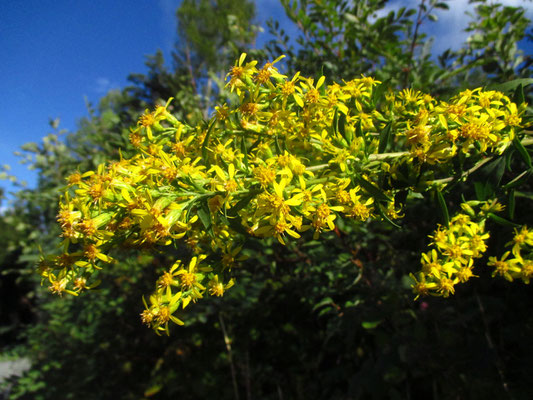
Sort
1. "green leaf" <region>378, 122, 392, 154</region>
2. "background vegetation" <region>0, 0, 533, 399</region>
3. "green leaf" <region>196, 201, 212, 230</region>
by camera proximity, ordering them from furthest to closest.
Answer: "background vegetation" <region>0, 0, 533, 399</region>, "green leaf" <region>378, 122, 392, 154</region>, "green leaf" <region>196, 201, 212, 230</region>

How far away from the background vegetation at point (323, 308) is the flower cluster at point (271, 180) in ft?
0.62

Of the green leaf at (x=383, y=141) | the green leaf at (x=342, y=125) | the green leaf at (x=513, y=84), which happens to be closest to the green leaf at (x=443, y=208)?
the green leaf at (x=383, y=141)

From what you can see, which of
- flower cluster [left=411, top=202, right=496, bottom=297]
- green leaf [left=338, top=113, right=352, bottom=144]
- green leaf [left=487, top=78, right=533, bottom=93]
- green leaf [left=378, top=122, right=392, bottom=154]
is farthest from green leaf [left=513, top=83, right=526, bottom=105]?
green leaf [left=338, top=113, right=352, bottom=144]

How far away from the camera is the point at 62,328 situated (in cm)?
431

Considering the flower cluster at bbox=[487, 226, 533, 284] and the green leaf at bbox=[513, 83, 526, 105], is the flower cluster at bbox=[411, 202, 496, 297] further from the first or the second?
the green leaf at bbox=[513, 83, 526, 105]

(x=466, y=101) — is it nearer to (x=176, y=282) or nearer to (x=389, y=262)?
(x=176, y=282)

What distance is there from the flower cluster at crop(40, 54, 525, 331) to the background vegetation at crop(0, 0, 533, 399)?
19cm

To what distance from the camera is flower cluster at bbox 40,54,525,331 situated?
92 cm

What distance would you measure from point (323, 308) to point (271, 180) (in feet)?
6.82

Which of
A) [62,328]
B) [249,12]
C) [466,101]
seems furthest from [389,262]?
[249,12]

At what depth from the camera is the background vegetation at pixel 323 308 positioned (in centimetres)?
207

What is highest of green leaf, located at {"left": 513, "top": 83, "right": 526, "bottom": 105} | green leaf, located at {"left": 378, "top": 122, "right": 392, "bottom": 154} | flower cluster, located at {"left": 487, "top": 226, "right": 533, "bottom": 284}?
green leaf, located at {"left": 513, "top": 83, "right": 526, "bottom": 105}

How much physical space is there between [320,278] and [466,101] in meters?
1.56

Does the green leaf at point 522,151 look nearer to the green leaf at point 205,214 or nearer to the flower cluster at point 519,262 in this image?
the flower cluster at point 519,262
